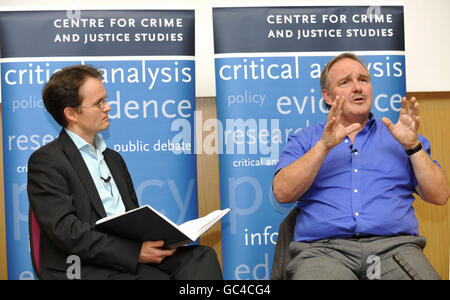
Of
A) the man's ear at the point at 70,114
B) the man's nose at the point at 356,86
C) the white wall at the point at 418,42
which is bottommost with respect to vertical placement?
the man's ear at the point at 70,114

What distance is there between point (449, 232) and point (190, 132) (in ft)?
7.34

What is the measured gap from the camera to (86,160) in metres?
2.41

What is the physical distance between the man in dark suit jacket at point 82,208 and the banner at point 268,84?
98 cm

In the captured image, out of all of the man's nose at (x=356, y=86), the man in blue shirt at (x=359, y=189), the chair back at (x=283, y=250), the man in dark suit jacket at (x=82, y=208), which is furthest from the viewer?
the man's nose at (x=356, y=86)

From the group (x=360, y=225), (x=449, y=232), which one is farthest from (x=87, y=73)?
(x=449, y=232)

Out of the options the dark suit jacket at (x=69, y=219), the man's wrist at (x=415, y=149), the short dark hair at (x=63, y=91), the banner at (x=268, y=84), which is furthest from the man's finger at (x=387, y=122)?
the short dark hair at (x=63, y=91)

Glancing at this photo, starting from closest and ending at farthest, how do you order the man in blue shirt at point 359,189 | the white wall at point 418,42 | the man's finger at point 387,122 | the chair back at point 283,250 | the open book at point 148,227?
the open book at point 148,227 < the man in blue shirt at point 359,189 < the man's finger at point 387,122 < the chair back at point 283,250 < the white wall at point 418,42

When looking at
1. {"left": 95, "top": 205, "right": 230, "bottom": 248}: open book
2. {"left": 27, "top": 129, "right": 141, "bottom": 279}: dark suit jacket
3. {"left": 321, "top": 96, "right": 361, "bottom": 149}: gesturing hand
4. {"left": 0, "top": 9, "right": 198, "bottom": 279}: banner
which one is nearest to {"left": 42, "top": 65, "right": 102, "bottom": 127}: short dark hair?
{"left": 27, "top": 129, "right": 141, "bottom": 279}: dark suit jacket

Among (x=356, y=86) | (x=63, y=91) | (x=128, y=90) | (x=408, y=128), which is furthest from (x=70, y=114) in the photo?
(x=408, y=128)

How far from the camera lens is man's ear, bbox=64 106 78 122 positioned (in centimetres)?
246

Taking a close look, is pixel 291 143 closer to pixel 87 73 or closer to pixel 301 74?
pixel 301 74

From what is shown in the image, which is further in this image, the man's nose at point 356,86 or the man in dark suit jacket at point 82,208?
the man's nose at point 356,86

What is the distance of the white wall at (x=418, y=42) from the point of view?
13.1 ft

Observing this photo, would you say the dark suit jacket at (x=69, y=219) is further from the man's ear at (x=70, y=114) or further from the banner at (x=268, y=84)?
the banner at (x=268, y=84)
